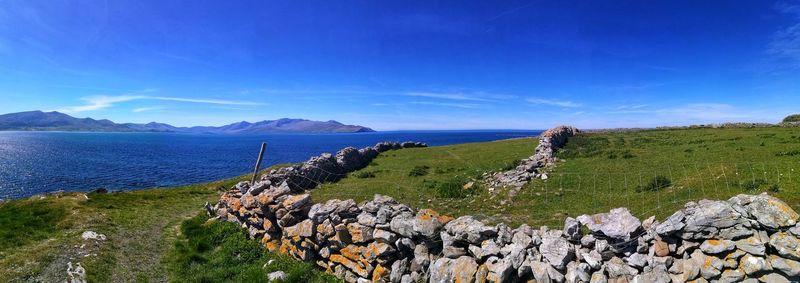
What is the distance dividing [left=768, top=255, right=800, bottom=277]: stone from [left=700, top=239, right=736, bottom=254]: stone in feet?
2.40

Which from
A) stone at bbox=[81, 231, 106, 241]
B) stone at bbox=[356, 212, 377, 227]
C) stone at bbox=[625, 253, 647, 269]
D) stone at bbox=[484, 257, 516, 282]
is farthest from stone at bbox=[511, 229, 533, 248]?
stone at bbox=[81, 231, 106, 241]

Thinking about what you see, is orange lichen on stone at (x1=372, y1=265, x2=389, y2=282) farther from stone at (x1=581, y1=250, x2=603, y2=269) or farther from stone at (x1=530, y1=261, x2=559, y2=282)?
stone at (x1=581, y1=250, x2=603, y2=269)

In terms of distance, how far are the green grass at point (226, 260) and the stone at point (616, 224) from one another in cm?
908

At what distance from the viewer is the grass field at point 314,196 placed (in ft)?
48.3

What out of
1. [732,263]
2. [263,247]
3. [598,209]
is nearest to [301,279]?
[263,247]

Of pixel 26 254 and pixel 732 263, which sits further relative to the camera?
pixel 26 254

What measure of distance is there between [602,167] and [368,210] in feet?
71.7

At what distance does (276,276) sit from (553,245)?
31.5 ft

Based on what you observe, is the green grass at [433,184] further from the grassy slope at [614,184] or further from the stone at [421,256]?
→ the stone at [421,256]

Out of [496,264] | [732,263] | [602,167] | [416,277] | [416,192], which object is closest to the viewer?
[732,263]

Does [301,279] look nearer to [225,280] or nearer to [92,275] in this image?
[225,280]

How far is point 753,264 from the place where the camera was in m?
8.63

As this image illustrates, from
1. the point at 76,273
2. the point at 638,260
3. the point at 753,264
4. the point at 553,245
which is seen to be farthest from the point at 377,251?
the point at 76,273

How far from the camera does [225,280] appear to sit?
45.7 ft
